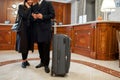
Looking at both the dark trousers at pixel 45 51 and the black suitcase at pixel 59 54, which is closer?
the black suitcase at pixel 59 54

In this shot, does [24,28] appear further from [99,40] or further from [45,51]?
[99,40]

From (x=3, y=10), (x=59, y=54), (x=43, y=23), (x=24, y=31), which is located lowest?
(x=59, y=54)

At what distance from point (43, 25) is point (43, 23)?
32mm

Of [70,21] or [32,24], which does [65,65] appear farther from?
[70,21]

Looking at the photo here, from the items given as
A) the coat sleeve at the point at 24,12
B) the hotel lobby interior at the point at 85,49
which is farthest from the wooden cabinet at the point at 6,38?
the coat sleeve at the point at 24,12

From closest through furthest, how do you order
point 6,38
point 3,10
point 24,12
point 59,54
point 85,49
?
point 59,54 < point 24,12 < point 85,49 < point 6,38 < point 3,10

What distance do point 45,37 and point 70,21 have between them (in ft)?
21.3

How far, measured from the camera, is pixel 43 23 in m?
2.79

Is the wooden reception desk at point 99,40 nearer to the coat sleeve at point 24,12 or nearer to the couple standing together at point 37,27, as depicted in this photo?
the couple standing together at point 37,27

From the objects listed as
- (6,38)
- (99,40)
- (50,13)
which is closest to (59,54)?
(50,13)

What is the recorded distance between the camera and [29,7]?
2971mm

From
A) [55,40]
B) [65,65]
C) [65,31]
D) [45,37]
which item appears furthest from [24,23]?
[65,31]

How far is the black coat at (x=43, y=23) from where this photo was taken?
2760 millimetres

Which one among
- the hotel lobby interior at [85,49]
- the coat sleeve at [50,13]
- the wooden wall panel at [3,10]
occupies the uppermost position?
the wooden wall panel at [3,10]
